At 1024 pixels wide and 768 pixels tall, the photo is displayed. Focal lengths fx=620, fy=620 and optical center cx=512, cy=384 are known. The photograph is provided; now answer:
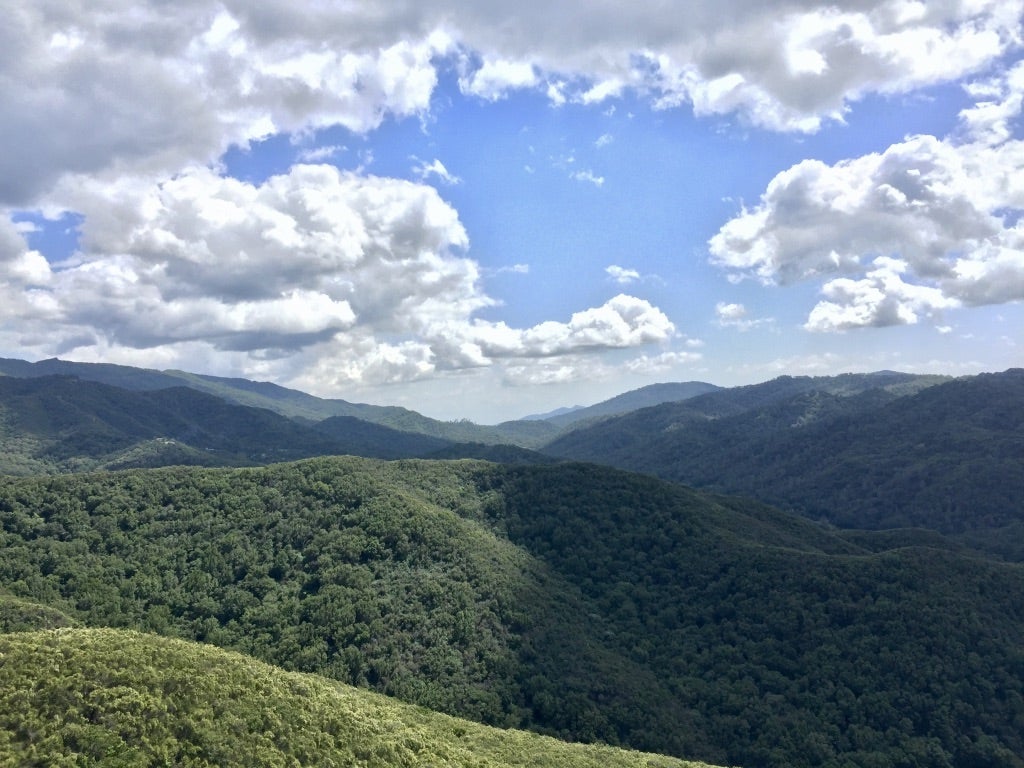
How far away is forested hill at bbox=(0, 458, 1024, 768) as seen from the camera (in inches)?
4409

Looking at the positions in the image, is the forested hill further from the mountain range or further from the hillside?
the hillside

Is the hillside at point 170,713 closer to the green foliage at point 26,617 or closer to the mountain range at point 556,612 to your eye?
the mountain range at point 556,612

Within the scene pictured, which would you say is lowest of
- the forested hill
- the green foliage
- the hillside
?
the forested hill

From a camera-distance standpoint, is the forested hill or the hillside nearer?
the hillside

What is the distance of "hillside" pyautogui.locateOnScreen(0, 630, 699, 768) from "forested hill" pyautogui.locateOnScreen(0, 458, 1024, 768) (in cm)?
5954

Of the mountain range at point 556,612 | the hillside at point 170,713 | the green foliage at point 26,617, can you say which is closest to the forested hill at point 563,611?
the mountain range at point 556,612

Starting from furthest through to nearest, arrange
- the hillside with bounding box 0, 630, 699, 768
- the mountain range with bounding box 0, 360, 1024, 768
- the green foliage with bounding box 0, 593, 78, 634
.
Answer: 1. the mountain range with bounding box 0, 360, 1024, 768
2. the green foliage with bounding box 0, 593, 78, 634
3. the hillside with bounding box 0, 630, 699, 768

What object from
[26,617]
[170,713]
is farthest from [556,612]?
[170,713]

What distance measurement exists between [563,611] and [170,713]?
369 feet

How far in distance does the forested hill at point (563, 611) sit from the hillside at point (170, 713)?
59.5 metres

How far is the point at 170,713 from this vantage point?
46469mm

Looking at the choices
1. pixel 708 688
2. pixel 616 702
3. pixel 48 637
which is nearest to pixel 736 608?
pixel 708 688

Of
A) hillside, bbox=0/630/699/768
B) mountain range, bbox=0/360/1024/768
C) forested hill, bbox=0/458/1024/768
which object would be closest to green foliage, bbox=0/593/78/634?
mountain range, bbox=0/360/1024/768

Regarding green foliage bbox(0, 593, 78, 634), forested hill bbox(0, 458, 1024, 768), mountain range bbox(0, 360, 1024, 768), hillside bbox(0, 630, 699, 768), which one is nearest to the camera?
hillside bbox(0, 630, 699, 768)
